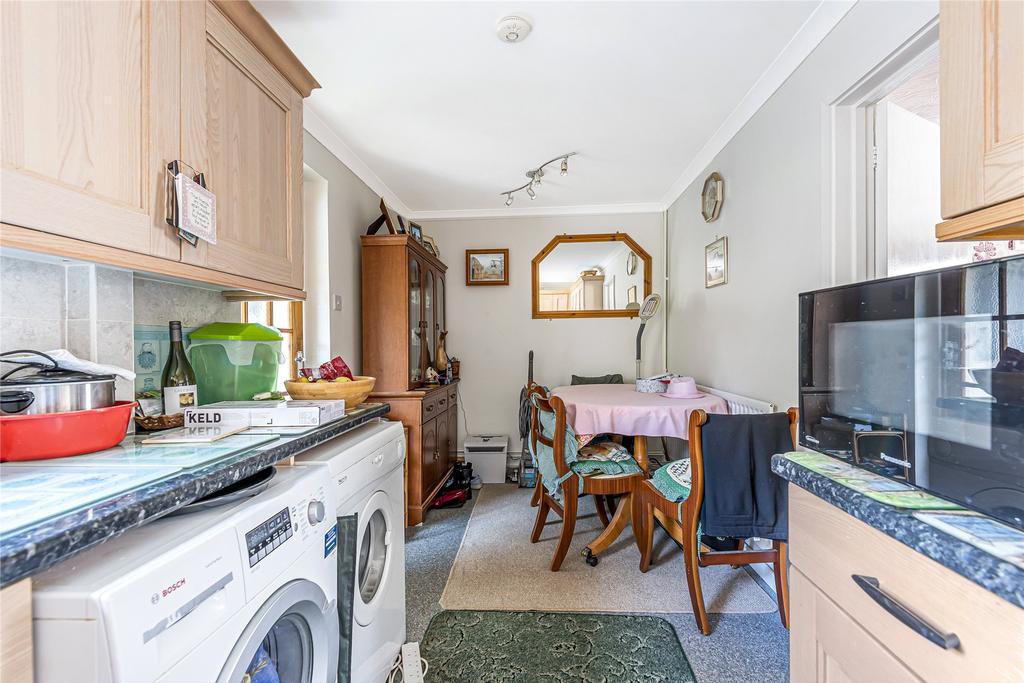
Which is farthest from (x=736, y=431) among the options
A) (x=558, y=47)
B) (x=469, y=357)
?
(x=469, y=357)

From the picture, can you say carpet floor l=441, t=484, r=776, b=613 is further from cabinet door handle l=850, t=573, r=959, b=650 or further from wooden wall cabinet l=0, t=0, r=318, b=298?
wooden wall cabinet l=0, t=0, r=318, b=298

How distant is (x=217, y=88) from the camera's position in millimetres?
1167

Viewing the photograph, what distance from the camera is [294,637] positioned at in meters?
0.93

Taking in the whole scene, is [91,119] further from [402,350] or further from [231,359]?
[402,350]

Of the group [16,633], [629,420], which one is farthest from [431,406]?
[16,633]

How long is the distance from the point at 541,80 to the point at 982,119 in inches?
66.8

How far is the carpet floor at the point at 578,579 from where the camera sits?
1843 mm

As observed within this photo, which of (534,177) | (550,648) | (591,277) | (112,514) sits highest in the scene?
(534,177)

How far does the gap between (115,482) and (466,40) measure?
1.87m

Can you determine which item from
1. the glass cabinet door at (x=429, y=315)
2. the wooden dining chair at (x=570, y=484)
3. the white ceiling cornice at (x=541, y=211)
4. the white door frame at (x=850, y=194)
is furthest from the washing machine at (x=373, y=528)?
Answer: the white ceiling cornice at (x=541, y=211)

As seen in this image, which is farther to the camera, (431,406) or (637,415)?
(431,406)

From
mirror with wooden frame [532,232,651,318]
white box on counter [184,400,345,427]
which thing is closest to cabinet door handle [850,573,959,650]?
white box on counter [184,400,345,427]

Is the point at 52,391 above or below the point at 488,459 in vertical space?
above

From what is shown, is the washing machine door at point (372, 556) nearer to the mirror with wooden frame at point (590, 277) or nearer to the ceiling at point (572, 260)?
the mirror with wooden frame at point (590, 277)
